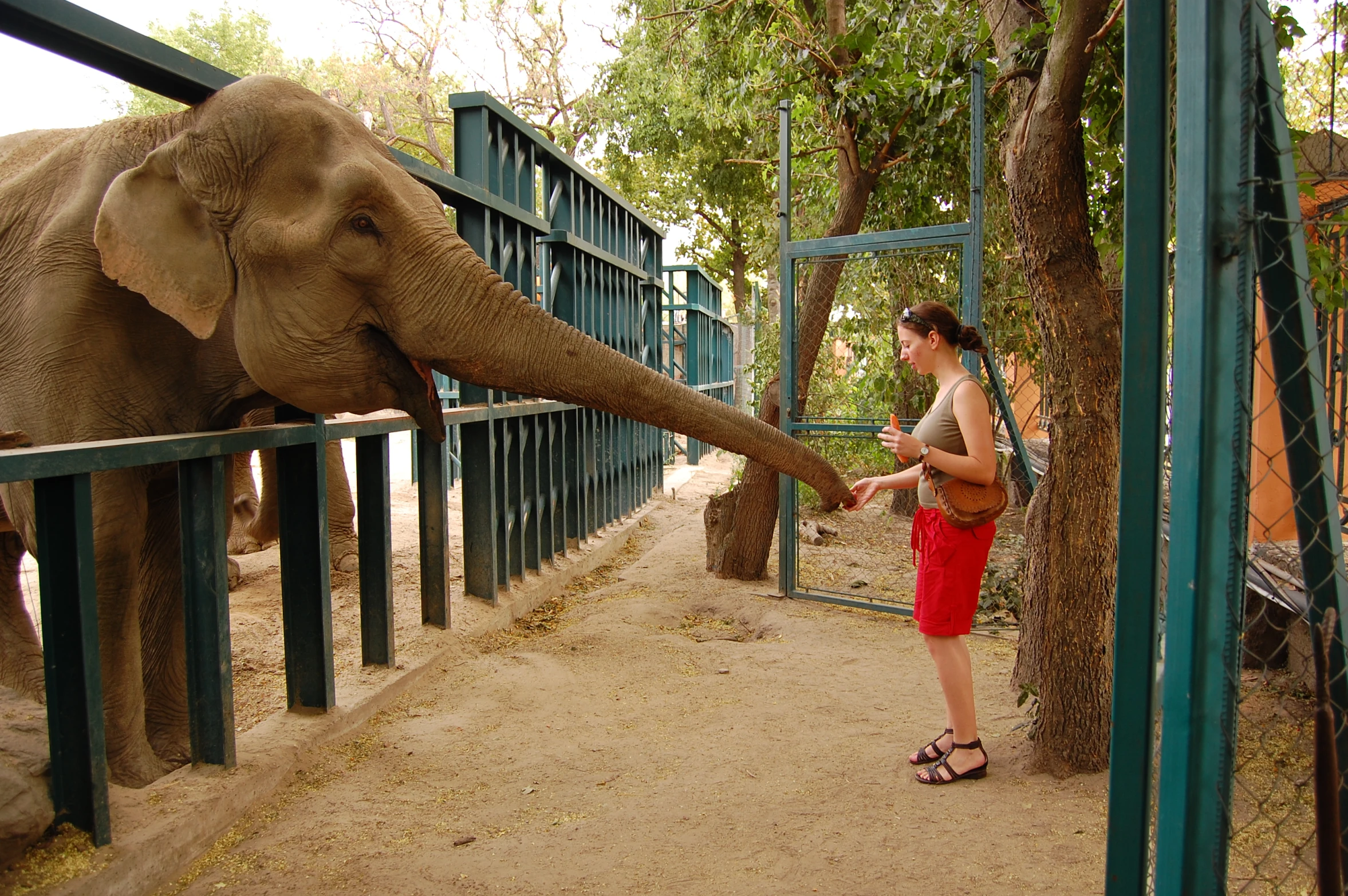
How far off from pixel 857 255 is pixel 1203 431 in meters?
4.69

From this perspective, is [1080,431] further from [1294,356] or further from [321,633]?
[321,633]

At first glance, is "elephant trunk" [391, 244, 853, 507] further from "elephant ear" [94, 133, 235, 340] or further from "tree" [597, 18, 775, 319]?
"tree" [597, 18, 775, 319]

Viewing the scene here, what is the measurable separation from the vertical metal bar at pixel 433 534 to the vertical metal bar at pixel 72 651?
233 cm

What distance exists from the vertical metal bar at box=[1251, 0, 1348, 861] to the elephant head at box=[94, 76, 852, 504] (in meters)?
1.65

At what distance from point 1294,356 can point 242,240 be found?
3.14 metres

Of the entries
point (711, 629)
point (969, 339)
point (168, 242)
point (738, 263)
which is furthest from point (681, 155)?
point (168, 242)

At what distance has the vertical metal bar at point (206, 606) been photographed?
319 cm

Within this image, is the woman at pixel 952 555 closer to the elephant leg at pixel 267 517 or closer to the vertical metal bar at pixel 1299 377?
the vertical metal bar at pixel 1299 377

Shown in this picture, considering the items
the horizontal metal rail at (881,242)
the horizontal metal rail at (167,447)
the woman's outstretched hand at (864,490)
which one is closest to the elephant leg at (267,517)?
the horizontal metal rail at (167,447)

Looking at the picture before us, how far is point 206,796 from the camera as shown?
10.1 ft

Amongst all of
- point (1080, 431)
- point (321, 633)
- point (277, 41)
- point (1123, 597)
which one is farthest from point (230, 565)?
point (277, 41)

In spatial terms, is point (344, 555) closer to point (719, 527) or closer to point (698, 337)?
point (719, 527)

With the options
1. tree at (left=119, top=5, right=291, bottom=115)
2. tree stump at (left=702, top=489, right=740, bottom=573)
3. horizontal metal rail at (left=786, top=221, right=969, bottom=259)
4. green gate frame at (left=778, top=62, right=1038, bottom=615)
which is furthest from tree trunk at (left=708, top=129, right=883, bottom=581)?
tree at (left=119, top=5, right=291, bottom=115)

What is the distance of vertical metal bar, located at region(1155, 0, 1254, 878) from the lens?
172 centimetres
